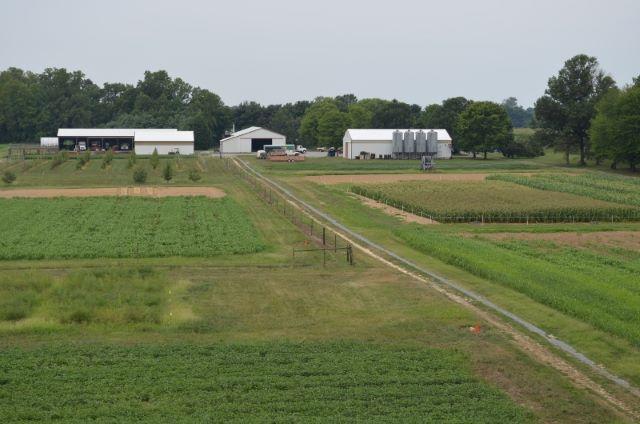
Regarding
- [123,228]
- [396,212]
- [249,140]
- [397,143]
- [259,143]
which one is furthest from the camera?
[259,143]

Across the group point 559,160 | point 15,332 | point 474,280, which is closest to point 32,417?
point 15,332

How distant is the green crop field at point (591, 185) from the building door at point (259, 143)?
5500 centimetres

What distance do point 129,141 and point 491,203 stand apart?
84738mm

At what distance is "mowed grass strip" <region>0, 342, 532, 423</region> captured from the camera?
51.5ft

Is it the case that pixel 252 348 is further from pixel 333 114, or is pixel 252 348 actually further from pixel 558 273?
pixel 333 114

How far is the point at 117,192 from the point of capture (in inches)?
2403

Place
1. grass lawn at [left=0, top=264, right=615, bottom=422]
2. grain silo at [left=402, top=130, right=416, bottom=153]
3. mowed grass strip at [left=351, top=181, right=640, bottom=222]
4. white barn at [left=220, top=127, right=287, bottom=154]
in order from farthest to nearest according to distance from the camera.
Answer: white barn at [left=220, top=127, right=287, bottom=154] → grain silo at [left=402, top=130, right=416, bottom=153] → mowed grass strip at [left=351, top=181, right=640, bottom=222] → grass lawn at [left=0, top=264, right=615, bottom=422]

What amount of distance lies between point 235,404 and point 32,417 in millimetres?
3969

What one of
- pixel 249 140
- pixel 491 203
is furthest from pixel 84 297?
pixel 249 140

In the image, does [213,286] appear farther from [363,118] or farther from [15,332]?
[363,118]

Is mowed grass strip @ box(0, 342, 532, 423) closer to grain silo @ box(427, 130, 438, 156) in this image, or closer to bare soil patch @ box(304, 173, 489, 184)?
bare soil patch @ box(304, 173, 489, 184)

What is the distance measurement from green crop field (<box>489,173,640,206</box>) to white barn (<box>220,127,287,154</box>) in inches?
2139

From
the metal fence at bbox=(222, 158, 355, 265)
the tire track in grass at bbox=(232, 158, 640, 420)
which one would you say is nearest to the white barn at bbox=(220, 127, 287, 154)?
the metal fence at bbox=(222, 158, 355, 265)

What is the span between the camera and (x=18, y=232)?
39.5 meters
